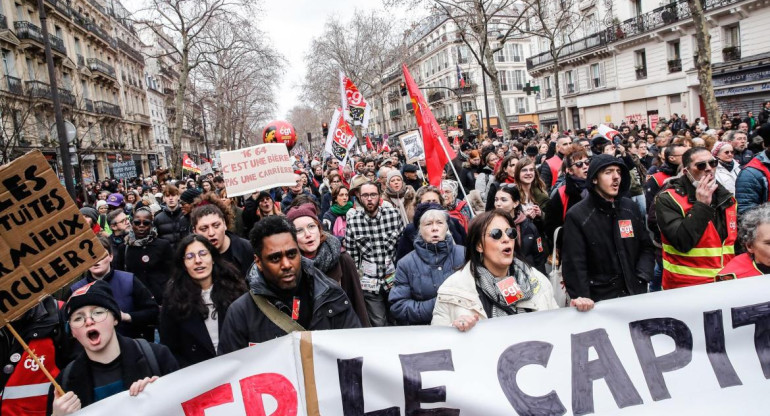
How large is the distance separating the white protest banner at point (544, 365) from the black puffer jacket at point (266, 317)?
0.16 meters

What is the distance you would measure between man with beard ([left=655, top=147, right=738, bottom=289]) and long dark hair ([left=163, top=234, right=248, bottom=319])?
2.88m

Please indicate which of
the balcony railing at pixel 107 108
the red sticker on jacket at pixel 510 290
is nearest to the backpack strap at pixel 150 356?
the red sticker on jacket at pixel 510 290

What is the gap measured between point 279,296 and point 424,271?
1.29 m

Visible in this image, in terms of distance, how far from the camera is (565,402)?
8.77ft

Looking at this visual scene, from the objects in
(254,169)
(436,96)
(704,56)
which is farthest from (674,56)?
(436,96)

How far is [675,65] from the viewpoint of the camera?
28.2 meters

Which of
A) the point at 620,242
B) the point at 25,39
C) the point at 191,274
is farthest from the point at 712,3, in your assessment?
the point at 25,39

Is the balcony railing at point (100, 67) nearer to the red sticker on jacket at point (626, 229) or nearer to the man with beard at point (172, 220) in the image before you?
the man with beard at point (172, 220)

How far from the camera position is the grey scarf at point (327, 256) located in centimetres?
386

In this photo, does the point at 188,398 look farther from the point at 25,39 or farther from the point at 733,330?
the point at 25,39

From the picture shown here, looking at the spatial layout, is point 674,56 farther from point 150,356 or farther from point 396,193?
point 150,356

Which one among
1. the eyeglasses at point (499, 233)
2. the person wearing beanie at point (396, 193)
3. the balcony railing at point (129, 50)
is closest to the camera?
the eyeglasses at point (499, 233)

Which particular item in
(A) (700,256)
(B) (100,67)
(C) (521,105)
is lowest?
(A) (700,256)

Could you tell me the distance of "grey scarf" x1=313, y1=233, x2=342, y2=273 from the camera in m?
3.86
